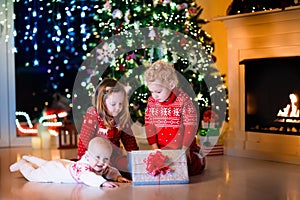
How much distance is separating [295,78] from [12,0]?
284 centimetres

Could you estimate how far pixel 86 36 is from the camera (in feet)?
20.0

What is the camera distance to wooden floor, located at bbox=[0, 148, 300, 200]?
3449mm

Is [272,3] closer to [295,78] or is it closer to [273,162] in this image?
[295,78]

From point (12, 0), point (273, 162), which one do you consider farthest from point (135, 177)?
point (12, 0)

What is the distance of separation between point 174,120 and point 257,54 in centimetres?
133

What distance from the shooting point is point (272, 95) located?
16.6 ft

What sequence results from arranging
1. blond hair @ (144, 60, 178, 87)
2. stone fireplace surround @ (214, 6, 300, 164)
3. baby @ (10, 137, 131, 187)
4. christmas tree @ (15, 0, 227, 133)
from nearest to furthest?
baby @ (10, 137, 131, 187)
blond hair @ (144, 60, 178, 87)
stone fireplace surround @ (214, 6, 300, 164)
christmas tree @ (15, 0, 227, 133)

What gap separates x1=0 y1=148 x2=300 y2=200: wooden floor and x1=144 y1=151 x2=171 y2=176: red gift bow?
0.34 feet

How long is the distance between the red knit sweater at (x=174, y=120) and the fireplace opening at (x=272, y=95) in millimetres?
1023

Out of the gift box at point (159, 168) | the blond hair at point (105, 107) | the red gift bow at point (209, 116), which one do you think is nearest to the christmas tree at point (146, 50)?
the red gift bow at point (209, 116)

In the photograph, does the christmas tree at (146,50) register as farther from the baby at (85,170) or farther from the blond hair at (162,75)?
the baby at (85,170)

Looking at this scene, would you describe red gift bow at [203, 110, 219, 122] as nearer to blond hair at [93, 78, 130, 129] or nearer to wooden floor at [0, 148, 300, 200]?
wooden floor at [0, 148, 300, 200]

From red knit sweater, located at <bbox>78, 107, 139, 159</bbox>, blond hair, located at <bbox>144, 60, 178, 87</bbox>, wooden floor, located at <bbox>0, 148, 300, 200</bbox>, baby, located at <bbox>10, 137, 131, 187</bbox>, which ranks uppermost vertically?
blond hair, located at <bbox>144, 60, 178, 87</bbox>

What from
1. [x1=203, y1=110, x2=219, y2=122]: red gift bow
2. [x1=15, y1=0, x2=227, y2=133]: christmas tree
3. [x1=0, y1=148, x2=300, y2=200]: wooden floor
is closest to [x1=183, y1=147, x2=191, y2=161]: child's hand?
[x1=0, y1=148, x2=300, y2=200]: wooden floor
